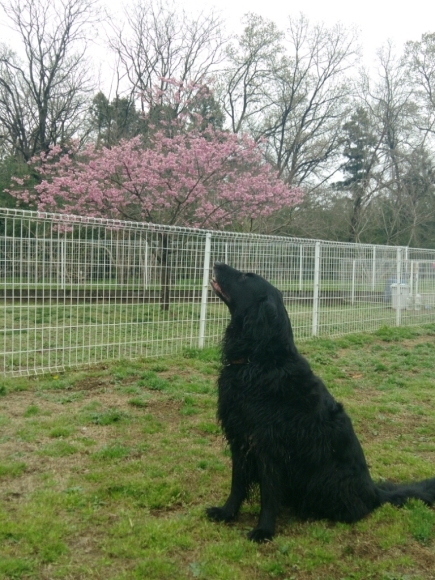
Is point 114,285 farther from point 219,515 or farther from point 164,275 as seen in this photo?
point 219,515

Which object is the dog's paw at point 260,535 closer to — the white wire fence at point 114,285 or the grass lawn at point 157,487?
the grass lawn at point 157,487

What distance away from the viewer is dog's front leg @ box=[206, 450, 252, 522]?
2988mm

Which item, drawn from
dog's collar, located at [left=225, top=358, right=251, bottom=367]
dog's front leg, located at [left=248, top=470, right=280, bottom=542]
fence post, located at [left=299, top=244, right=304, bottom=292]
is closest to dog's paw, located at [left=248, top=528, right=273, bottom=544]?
dog's front leg, located at [left=248, top=470, right=280, bottom=542]

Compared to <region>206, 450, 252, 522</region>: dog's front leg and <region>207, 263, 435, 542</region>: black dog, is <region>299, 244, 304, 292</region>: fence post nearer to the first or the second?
<region>207, 263, 435, 542</region>: black dog

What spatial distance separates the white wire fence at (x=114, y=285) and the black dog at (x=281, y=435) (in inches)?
138

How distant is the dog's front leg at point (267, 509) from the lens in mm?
2785

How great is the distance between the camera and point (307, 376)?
119 inches

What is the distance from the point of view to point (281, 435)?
288 cm

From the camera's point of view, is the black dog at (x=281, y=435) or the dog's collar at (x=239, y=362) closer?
the black dog at (x=281, y=435)

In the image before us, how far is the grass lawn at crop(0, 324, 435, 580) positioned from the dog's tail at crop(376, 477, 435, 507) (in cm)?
8

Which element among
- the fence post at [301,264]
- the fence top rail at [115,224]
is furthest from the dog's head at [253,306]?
the fence post at [301,264]

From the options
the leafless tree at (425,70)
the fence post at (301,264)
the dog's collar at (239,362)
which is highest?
the leafless tree at (425,70)

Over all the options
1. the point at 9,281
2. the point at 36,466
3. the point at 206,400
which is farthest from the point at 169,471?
the point at 9,281

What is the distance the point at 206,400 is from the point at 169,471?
1.69 metres
